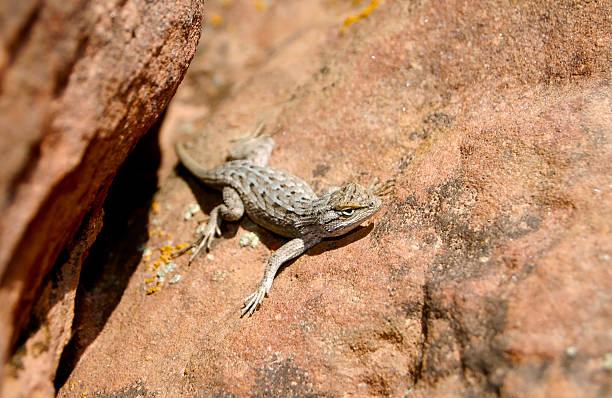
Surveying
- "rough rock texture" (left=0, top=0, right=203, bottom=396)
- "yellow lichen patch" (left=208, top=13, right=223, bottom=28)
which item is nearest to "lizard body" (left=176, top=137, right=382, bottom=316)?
"rough rock texture" (left=0, top=0, right=203, bottom=396)

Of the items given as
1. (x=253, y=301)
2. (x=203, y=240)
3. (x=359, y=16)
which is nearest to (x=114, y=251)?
(x=203, y=240)

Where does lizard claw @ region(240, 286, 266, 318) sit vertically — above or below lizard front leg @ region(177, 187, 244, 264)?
below

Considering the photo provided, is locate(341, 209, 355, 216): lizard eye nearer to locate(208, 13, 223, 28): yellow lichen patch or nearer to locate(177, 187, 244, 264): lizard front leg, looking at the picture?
locate(177, 187, 244, 264): lizard front leg

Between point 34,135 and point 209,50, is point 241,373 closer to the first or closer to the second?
point 34,135

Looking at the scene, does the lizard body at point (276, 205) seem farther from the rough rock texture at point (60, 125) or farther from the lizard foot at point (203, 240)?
the rough rock texture at point (60, 125)

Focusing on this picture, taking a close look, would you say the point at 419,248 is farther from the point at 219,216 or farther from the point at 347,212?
the point at 219,216

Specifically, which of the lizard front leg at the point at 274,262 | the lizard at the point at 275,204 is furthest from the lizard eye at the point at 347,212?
the lizard front leg at the point at 274,262

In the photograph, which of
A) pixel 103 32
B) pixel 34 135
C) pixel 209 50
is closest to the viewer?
pixel 34 135

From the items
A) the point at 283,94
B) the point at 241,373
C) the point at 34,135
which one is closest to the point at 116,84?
the point at 34,135

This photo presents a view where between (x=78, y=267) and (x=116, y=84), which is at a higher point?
(x=116, y=84)
